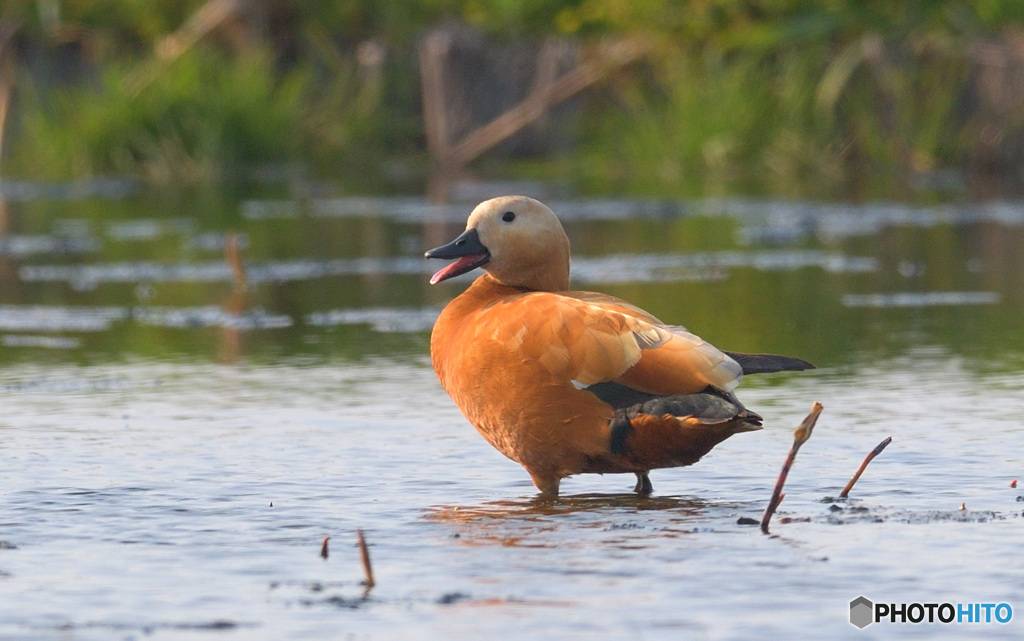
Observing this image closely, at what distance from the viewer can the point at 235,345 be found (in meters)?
9.69

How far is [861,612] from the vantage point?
4410mm

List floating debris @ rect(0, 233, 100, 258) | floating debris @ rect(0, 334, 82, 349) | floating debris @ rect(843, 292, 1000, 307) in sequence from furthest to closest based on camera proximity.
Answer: floating debris @ rect(0, 233, 100, 258) < floating debris @ rect(843, 292, 1000, 307) < floating debris @ rect(0, 334, 82, 349)

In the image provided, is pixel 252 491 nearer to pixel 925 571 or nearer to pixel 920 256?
pixel 925 571

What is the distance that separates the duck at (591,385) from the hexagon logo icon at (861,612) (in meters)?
1.07

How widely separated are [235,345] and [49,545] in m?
4.41

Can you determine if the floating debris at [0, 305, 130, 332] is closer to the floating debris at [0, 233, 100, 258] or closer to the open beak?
the floating debris at [0, 233, 100, 258]

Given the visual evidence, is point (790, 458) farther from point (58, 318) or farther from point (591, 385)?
point (58, 318)

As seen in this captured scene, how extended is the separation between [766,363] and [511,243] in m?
1.05

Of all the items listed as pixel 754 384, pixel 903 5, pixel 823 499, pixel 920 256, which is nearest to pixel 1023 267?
pixel 920 256

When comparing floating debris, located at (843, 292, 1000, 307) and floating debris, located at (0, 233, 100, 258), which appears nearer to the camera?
floating debris, located at (843, 292, 1000, 307)

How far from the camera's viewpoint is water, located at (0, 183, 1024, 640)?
455cm

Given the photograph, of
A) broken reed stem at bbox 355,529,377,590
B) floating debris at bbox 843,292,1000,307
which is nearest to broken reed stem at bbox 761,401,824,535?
broken reed stem at bbox 355,529,377,590

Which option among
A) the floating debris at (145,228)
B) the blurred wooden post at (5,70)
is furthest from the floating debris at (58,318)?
the blurred wooden post at (5,70)

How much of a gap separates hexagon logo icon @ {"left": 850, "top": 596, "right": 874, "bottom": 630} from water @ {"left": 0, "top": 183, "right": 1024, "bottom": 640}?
40 millimetres
